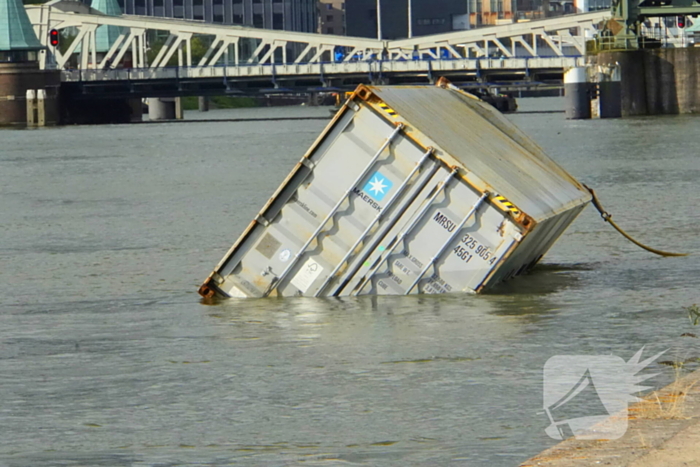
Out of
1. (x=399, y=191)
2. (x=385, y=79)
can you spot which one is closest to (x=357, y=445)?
(x=399, y=191)

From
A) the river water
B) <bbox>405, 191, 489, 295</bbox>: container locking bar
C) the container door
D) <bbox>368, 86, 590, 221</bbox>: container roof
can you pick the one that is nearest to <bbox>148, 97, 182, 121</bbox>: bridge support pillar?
the river water

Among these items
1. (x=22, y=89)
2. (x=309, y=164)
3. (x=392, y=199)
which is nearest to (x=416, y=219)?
(x=392, y=199)

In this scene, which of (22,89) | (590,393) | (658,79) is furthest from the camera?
(22,89)

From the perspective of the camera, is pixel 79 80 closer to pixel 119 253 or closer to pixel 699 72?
pixel 699 72

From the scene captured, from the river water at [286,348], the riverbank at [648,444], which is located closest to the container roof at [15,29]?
the river water at [286,348]

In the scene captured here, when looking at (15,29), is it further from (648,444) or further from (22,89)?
(648,444)

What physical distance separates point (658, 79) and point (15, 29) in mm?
70084

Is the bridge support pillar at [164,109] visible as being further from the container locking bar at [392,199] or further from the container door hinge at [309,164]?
the container locking bar at [392,199]

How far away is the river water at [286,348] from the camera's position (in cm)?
1177

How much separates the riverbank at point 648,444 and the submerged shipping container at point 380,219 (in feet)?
24.6

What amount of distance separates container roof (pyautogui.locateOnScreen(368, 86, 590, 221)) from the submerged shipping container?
0.05m

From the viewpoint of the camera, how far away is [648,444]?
9.52 m

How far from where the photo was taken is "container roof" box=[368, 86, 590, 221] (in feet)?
61.7

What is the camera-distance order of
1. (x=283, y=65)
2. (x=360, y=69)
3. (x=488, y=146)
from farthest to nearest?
1. (x=283, y=65)
2. (x=360, y=69)
3. (x=488, y=146)
